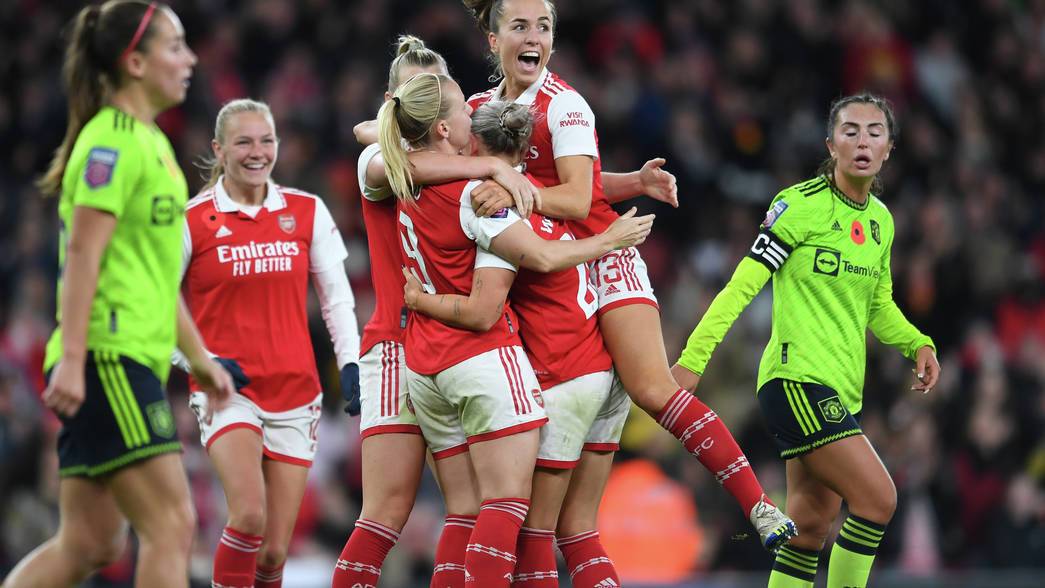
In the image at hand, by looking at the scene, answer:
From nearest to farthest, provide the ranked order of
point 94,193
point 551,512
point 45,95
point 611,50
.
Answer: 1. point 94,193
2. point 551,512
3. point 45,95
4. point 611,50

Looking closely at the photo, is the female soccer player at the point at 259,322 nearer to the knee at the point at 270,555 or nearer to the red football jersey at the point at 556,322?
the knee at the point at 270,555

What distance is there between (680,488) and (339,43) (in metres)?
5.89

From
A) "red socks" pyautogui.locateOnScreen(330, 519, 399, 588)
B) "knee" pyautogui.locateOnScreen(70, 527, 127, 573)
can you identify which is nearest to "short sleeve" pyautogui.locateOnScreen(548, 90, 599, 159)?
"red socks" pyautogui.locateOnScreen(330, 519, 399, 588)

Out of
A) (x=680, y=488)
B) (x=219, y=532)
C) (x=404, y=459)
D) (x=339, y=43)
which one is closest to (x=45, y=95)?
(x=339, y=43)

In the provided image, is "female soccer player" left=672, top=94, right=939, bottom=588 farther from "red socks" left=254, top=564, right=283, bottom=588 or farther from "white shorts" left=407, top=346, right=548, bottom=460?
"red socks" left=254, top=564, right=283, bottom=588

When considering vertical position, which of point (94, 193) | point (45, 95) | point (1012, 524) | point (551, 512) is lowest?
point (1012, 524)

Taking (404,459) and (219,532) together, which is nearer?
(404,459)

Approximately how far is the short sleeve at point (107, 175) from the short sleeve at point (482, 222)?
1.30 metres

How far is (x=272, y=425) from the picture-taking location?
646cm

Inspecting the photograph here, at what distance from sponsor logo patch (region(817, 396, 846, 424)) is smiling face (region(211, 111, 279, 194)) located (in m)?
2.80

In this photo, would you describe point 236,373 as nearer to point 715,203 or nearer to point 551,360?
point 551,360

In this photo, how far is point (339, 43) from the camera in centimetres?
1407

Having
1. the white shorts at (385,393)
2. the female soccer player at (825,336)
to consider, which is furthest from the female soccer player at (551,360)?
the female soccer player at (825,336)

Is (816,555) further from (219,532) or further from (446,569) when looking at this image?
(219,532)
